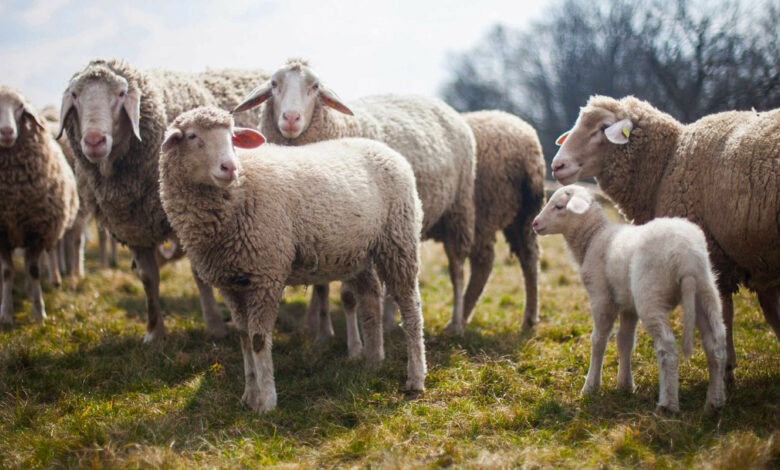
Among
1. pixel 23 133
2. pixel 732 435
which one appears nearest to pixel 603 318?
pixel 732 435

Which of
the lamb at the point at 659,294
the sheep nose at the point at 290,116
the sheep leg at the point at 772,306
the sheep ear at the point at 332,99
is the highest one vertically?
the sheep ear at the point at 332,99

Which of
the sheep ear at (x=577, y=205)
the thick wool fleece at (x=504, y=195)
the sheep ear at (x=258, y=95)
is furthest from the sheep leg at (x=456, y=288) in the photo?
the sheep ear at (x=258, y=95)

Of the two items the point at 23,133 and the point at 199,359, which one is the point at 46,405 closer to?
the point at 199,359

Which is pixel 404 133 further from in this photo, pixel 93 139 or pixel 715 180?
pixel 715 180

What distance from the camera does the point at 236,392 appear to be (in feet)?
13.0

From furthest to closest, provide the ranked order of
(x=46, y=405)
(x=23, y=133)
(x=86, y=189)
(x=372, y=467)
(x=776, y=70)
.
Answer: (x=776, y=70), (x=23, y=133), (x=86, y=189), (x=46, y=405), (x=372, y=467)

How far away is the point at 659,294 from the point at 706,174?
1.25 meters

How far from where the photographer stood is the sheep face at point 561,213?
13.1 feet

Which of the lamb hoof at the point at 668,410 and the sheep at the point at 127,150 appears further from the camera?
the sheep at the point at 127,150

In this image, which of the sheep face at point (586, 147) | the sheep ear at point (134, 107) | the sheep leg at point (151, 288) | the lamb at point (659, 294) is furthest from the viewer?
the sheep leg at point (151, 288)

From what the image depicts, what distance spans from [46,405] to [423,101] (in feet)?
15.1

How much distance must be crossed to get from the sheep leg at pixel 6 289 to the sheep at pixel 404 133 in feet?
10.2

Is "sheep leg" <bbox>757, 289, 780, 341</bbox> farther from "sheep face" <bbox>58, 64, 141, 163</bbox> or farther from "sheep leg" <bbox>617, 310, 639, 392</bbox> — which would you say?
"sheep face" <bbox>58, 64, 141, 163</bbox>

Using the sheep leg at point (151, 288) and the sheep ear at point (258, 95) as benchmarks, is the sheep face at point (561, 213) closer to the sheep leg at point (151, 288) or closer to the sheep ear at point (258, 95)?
the sheep ear at point (258, 95)
